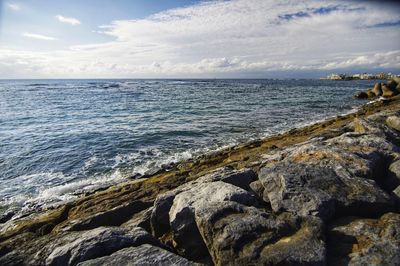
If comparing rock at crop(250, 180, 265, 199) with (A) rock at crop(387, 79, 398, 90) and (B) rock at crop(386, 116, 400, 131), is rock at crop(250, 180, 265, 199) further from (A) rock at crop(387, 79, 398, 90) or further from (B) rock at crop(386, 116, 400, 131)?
(A) rock at crop(387, 79, 398, 90)

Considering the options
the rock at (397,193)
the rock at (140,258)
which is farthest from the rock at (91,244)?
the rock at (397,193)

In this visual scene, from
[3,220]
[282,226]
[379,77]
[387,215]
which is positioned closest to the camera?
[282,226]

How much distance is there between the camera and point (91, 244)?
16.0 feet

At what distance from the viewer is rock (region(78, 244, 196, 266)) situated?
429 centimetres

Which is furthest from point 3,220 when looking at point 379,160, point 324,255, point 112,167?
point 379,160

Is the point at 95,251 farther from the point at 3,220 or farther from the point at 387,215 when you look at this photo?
the point at 3,220

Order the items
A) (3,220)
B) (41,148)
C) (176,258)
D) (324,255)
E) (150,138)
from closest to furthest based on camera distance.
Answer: (324,255) → (176,258) → (3,220) → (41,148) → (150,138)

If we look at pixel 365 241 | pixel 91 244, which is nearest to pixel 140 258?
pixel 91 244

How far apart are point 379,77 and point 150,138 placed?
197442 millimetres

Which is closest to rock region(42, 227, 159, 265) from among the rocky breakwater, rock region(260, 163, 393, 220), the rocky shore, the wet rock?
the rocky shore

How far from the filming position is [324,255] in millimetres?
4066

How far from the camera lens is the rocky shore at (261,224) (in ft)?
14.1

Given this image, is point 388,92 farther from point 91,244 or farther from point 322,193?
point 91,244

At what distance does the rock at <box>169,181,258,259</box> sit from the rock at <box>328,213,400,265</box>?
1691 millimetres
